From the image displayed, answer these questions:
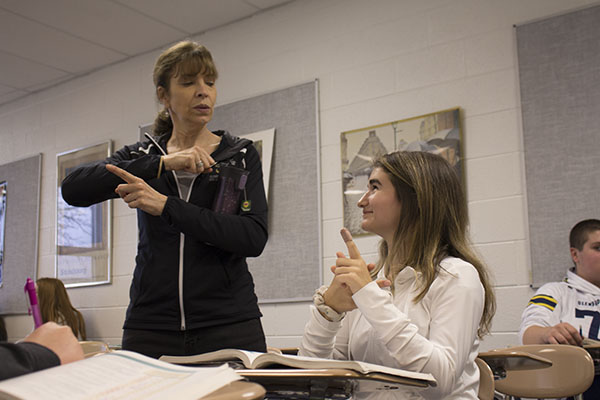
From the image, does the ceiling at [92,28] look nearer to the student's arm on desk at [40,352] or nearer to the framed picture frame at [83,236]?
the framed picture frame at [83,236]

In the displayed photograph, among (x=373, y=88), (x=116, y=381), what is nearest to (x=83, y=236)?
(x=373, y=88)

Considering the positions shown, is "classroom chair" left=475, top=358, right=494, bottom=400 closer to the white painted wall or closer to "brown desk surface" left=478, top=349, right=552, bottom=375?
"brown desk surface" left=478, top=349, right=552, bottom=375

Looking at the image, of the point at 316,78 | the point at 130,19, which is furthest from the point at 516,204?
the point at 130,19

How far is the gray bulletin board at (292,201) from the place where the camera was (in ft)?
12.7

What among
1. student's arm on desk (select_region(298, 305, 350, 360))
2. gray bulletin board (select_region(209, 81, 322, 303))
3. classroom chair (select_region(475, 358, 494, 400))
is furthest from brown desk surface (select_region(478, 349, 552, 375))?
gray bulletin board (select_region(209, 81, 322, 303))

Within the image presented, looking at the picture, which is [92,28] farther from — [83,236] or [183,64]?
[183,64]

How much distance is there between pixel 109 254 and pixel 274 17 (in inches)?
86.2

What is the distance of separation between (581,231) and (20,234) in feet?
15.2

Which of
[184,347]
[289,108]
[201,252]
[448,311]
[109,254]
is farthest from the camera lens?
[109,254]

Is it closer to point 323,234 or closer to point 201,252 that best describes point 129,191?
point 201,252

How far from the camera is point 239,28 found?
4500mm

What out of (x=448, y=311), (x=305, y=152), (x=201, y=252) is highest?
(x=305, y=152)

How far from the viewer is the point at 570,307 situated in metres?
2.96

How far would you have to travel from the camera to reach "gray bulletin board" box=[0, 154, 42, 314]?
5.55 metres
